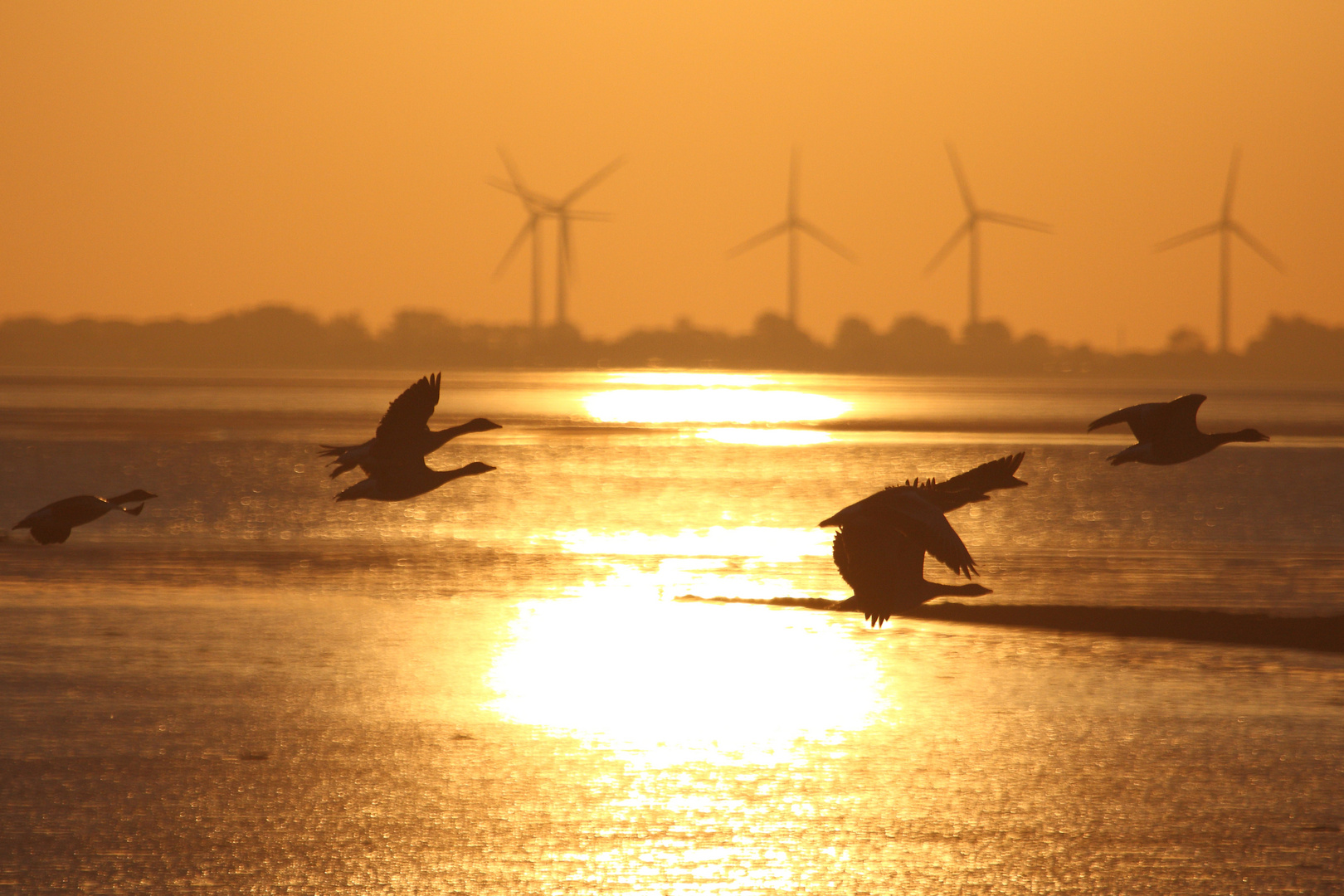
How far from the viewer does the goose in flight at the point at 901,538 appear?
12.2 m

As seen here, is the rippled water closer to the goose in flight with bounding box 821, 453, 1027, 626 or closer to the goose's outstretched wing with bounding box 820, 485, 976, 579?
the goose in flight with bounding box 821, 453, 1027, 626

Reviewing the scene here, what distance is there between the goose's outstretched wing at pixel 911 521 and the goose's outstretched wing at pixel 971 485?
0.34 ft

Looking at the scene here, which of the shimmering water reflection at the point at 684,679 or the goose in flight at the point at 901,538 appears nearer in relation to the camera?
the goose in flight at the point at 901,538

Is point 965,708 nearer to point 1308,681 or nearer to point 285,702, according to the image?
point 1308,681

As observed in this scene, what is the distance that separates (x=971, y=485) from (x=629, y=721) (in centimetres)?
859

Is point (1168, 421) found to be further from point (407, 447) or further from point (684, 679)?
point (407, 447)

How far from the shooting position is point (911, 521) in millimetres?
12242

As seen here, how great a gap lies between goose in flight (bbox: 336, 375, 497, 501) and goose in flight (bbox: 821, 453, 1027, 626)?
7775 millimetres

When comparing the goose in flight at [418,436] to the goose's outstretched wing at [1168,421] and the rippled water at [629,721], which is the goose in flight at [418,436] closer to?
the rippled water at [629,721]

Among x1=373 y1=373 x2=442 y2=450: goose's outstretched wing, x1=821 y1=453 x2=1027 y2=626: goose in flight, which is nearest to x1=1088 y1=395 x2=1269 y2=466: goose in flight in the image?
x1=821 y1=453 x2=1027 y2=626: goose in flight

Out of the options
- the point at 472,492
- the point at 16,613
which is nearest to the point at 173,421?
the point at 472,492

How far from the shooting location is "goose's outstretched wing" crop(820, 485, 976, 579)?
39.3ft

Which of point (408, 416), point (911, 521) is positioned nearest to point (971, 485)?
point (911, 521)

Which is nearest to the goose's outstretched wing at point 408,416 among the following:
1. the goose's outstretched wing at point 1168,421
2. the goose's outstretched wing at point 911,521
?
the goose's outstretched wing at point 1168,421
